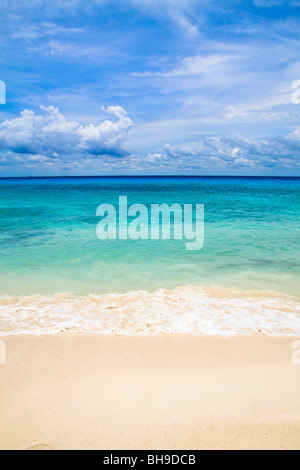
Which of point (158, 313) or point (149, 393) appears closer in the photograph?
point (149, 393)

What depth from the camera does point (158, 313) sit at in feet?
20.5

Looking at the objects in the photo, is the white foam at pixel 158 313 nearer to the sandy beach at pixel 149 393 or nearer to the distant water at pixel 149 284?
the distant water at pixel 149 284

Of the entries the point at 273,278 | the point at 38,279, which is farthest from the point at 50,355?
the point at 273,278

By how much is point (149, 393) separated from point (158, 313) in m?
2.38

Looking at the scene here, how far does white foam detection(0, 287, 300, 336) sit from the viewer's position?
557 centimetres

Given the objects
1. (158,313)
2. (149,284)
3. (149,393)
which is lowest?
(149,393)

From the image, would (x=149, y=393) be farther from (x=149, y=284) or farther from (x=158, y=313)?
(x=149, y=284)

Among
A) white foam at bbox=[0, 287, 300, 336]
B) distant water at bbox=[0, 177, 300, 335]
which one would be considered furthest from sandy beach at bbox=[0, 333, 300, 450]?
distant water at bbox=[0, 177, 300, 335]

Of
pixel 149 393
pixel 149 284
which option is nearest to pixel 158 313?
pixel 149 284

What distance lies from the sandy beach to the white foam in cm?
34

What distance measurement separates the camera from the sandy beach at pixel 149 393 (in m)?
3.29

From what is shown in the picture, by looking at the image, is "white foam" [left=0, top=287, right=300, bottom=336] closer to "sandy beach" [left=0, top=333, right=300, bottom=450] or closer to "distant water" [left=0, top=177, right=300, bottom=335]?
"distant water" [left=0, top=177, right=300, bottom=335]
